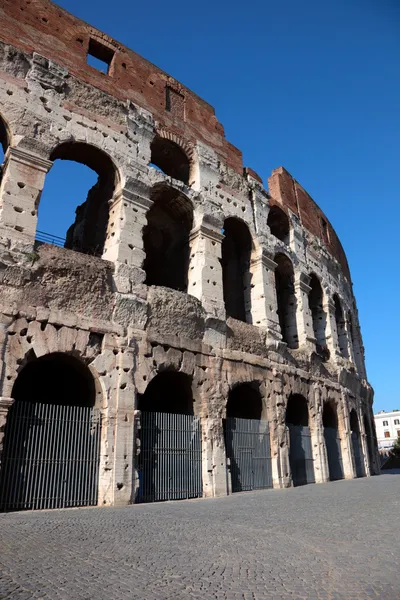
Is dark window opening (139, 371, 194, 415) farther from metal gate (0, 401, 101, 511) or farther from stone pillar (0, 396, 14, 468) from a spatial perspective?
stone pillar (0, 396, 14, 468)

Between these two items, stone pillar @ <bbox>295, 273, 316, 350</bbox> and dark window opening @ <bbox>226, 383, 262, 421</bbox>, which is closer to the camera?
dark window opening @ <bbox>226, 383, 262, 421</bbox>

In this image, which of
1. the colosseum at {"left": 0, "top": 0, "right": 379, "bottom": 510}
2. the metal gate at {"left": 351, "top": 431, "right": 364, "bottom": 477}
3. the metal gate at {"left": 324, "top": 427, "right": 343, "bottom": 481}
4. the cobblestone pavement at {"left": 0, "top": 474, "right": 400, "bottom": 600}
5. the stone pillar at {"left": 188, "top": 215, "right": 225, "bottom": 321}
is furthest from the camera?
the metal gate at {"left": 351, "top": 431, "right": 364, "bottom": 477}

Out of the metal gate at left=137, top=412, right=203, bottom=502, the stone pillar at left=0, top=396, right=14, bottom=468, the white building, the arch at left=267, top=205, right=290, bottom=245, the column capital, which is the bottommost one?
the metal gate at left=137, top=412, right=203, bottom=502

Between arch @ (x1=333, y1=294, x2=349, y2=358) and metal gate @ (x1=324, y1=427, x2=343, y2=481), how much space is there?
3.78m

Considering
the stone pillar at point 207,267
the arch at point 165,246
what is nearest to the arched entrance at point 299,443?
the stone pillar at point 207,267

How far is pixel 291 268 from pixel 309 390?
3943 millimetres

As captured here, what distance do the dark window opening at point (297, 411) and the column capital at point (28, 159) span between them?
868cm

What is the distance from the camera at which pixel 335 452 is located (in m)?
13.6

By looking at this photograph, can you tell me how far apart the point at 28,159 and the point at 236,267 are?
22.4 feet

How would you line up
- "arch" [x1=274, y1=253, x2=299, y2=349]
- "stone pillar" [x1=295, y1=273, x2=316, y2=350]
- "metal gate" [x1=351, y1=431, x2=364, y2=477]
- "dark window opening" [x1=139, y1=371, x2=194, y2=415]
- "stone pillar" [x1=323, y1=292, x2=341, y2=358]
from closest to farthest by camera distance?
"dark window opening" [x1=139, y1=371, x2=194, y2=415]
"stone pillar" [x1=295, y1=273, x2=316, y2=350]
"arch" [x1=274, y1=253, x2=299, y2=349]
"metal gate" [x1=351, y1=431, x2=364, y2=477]
"stone pillar" [x1=323, y1=292, x2=341, y2=358]

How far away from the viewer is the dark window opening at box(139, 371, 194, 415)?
9.26 meters

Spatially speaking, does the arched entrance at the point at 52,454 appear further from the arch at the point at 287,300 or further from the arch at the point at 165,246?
the arch at the point at 287,300

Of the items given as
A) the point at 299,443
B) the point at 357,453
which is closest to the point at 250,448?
the point at 299,443

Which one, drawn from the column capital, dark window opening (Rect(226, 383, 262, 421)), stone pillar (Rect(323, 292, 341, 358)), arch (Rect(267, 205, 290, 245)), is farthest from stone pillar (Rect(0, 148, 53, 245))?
stone pillar (Rect(323, 292, 341, 358))
